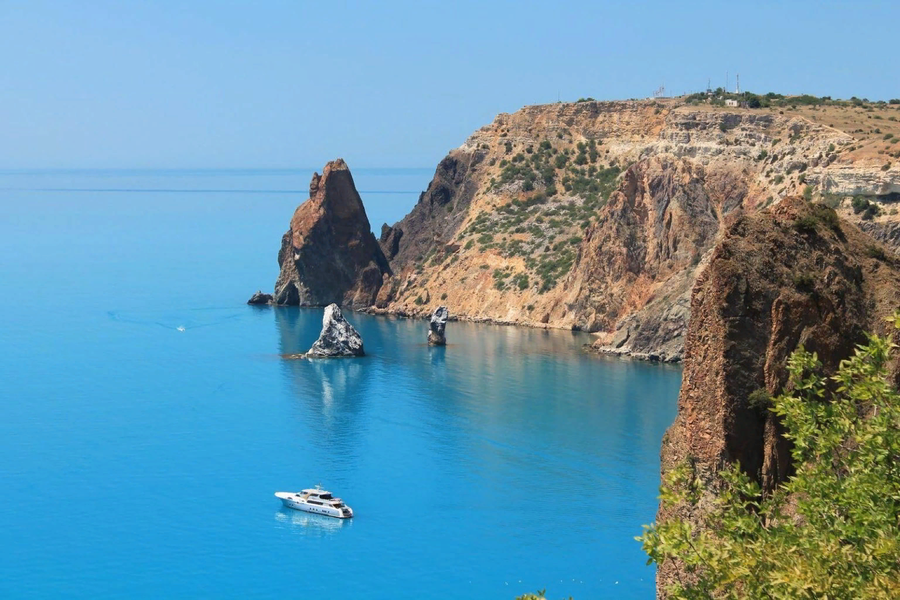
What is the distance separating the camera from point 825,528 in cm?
2217

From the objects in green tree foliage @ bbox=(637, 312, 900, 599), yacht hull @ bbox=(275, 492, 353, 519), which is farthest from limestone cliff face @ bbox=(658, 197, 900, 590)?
yacht hull @ bbox=(275, 492, 353, 519)

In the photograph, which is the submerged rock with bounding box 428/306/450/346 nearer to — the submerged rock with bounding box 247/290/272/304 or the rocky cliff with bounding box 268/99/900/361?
the rocky cliff with bounding box 268/99/900/361

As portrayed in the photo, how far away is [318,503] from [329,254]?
3103 inches

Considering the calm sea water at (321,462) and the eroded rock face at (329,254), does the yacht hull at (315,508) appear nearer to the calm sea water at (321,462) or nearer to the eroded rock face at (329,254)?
the calm sea water at (321,462)

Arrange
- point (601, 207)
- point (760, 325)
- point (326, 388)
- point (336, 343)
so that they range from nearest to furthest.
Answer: point (760, 325) → point (326, 388) → point (336, 343) → point (601, 207)

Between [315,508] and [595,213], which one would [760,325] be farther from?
[595,213]

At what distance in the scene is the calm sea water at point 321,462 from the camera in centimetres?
5241

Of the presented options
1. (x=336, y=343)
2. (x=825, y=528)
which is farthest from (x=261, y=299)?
(x=825, y=528)

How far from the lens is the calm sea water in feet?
172

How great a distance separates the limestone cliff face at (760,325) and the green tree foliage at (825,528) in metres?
10.2

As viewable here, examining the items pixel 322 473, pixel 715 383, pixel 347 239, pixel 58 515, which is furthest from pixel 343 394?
pixel 715 383

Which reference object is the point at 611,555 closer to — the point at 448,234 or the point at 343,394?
the point at 343,394

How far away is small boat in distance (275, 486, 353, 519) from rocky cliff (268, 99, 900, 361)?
4098 centimetres

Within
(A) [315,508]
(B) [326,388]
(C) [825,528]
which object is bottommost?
(A) [315,508]
